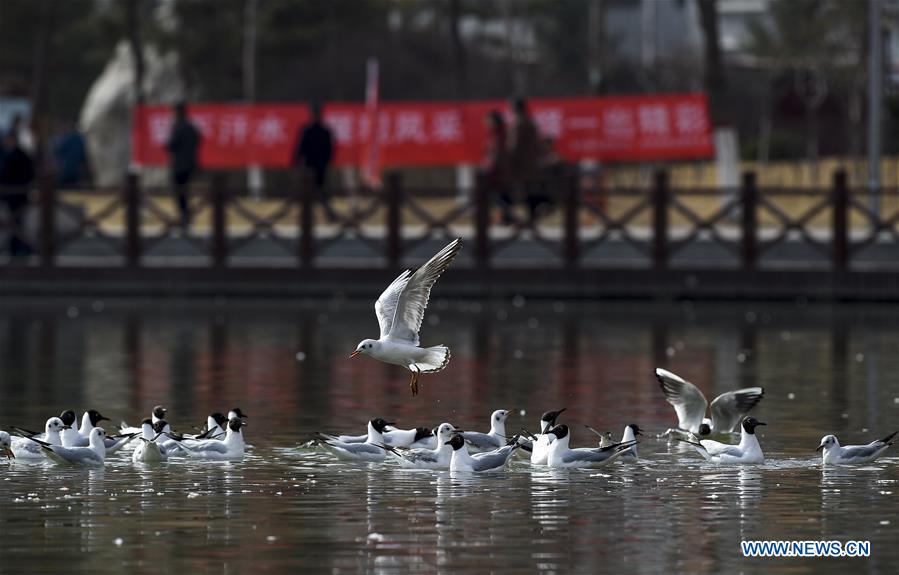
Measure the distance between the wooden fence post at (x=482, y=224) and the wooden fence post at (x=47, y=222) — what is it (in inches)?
222

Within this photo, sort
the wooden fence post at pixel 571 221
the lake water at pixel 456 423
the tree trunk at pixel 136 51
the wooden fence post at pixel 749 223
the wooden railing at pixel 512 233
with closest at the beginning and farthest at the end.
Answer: the lake water at pixel 456 423 → the wooden fence post at pixel 749 223 → the wooden railing at pixel 512 233 → the wooden fence post at pixel 571 221 → the tree trunk at pixel 136 51

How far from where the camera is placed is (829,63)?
192 feet

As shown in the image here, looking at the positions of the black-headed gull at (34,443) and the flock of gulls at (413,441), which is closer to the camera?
the flock of gulls at (413,441)

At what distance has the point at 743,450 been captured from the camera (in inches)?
509

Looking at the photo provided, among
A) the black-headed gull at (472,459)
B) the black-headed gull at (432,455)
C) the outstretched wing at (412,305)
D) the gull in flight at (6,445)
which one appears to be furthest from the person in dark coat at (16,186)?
the black-headed gull at (472,459)

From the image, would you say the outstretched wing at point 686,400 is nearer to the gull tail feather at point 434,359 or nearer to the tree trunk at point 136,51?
the gull tail feather at point 434,359

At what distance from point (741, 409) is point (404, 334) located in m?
2.26

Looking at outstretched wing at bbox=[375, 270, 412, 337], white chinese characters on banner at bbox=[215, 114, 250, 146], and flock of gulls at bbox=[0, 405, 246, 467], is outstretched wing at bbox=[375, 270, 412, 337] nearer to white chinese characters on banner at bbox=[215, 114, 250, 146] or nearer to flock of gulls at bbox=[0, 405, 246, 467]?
flock of gulls at bbox=[0, 405, 246, 467]

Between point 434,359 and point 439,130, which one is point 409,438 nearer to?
point 434,359

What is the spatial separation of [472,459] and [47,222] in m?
18.4

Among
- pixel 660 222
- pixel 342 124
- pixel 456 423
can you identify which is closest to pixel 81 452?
pixel 456 423

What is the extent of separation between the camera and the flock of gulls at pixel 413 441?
12.7 metres

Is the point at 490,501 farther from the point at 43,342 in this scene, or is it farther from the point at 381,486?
the point at 43,342

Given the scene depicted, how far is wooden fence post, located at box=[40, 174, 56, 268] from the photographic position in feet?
98.4
